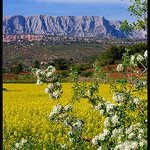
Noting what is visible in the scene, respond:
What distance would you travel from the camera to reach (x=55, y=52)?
88500mm

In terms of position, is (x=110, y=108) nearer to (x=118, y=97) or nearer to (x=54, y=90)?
(x=118, y=97)

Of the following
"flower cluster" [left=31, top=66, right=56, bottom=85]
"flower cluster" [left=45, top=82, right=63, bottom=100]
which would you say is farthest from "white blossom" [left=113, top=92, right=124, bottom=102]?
"flower cluster" [left=31, top=66, right=56, bottom=85]

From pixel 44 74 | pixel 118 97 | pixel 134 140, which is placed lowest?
pixel 134 140

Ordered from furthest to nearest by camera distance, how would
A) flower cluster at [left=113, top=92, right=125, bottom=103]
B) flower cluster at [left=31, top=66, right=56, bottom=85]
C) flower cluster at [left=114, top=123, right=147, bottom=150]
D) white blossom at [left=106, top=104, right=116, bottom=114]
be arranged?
flower cluster at [left=31, top=66, right=56, bottom=85] < flower cluster at [left=113, top=92, right=125, bottom=103] < white blossom at [left=106, top=104, right=116, bottom=114] < flower cluster at [left=114, top=123, right=147, bottom=150]

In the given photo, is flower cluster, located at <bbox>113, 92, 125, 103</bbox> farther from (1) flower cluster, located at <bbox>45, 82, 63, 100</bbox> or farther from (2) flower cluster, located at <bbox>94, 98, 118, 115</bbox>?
(1) flower cluster, located at <bbox>45, 82, 63, 100</bbox>

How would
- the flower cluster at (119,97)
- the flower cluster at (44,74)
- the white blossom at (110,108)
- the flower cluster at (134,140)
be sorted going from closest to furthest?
the flower cluster at (134,140) < the white blossom at (110,108) < the flower cluster at (119,97) < the flower cluster at (44,74)

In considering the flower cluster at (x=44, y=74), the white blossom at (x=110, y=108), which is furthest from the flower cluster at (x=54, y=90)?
the white blossom at (x=110, y=108)

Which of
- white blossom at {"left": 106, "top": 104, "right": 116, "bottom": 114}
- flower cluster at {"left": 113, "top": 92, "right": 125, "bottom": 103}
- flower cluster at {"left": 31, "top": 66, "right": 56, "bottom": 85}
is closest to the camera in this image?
white blossom at {"left": 106, "top": 104, "right": 116, "bottom": 114}

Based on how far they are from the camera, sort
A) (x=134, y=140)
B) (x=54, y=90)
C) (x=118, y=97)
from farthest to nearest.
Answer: (x=54, y=90), (x=118, y=97), (x=134, y=140)

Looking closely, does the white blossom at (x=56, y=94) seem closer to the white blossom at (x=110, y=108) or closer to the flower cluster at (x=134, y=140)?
the white blossom at (x=110, y=108)

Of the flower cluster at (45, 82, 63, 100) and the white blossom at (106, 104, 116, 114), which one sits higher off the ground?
the flower cluster at (45, 82, 63, 100)

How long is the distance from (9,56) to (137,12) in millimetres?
86877

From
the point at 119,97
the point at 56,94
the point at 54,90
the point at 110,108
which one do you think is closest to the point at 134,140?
the point at 110,108

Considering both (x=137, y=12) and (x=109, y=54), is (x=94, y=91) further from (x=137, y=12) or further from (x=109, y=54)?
(x=109, y=54)
